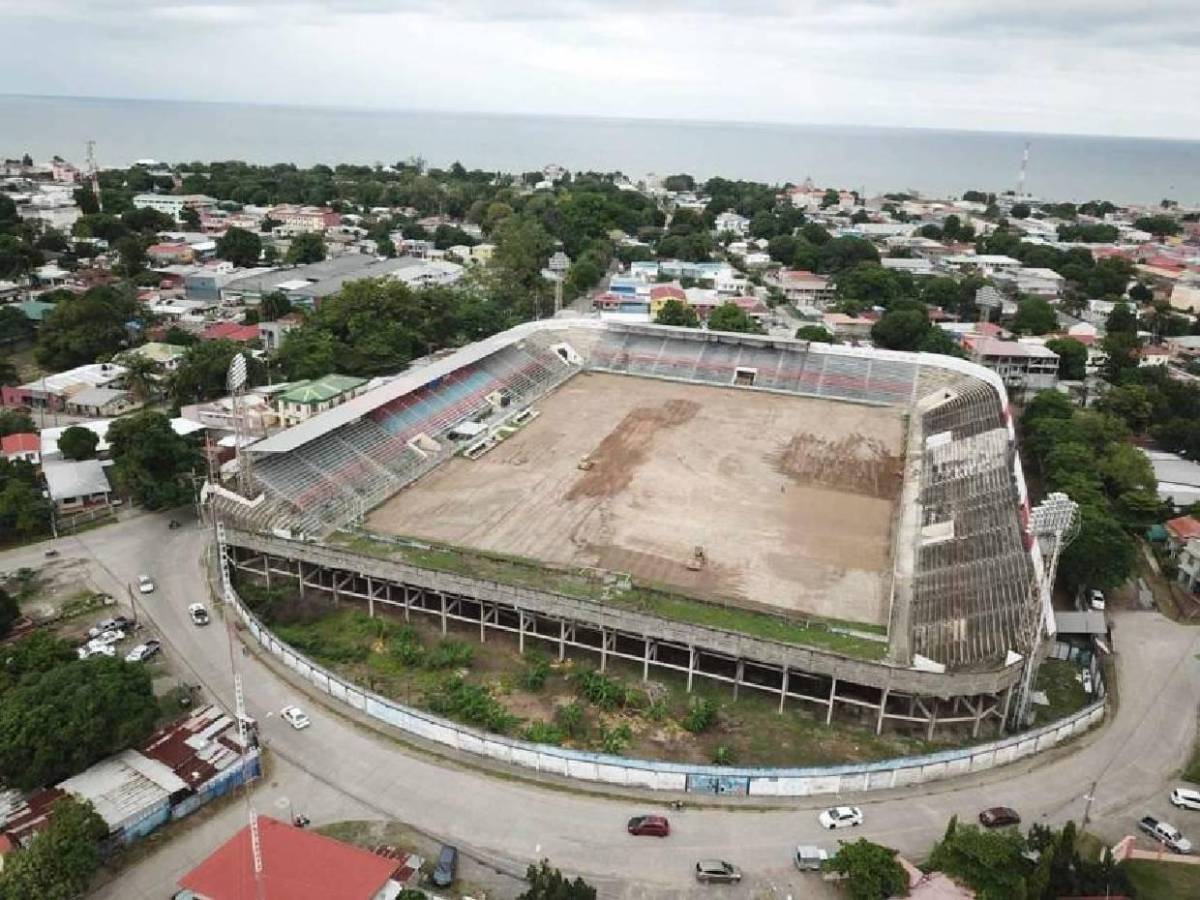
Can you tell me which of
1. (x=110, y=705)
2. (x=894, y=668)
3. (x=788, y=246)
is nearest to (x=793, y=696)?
(x=894, y=668)

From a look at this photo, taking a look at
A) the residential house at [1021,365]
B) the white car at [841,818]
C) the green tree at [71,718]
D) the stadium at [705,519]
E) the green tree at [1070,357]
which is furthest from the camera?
the green tree at [1070,357]

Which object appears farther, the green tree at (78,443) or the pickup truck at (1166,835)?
the green tree at (78,443)

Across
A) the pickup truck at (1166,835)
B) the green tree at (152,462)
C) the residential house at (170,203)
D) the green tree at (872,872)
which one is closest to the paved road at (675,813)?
the pickup truck at (1166,835)

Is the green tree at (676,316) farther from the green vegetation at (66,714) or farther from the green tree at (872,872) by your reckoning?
the green tree at (872,872)

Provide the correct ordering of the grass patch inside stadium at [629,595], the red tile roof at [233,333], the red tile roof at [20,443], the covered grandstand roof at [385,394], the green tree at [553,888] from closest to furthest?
1. the green tree at [553,888]
2. the grass patch inside stadium at [629,595]
3. the covered grandstand roof at [385,394]
4. the red tile roof at [20,443]
5. the red tile roof at [233,333]

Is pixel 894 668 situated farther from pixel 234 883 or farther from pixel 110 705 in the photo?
pixel 110 705

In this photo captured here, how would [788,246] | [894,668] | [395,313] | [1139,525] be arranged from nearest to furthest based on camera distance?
[894,668], [1139,525], [395,313], [788,246]

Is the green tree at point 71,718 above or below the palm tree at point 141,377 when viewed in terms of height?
below
